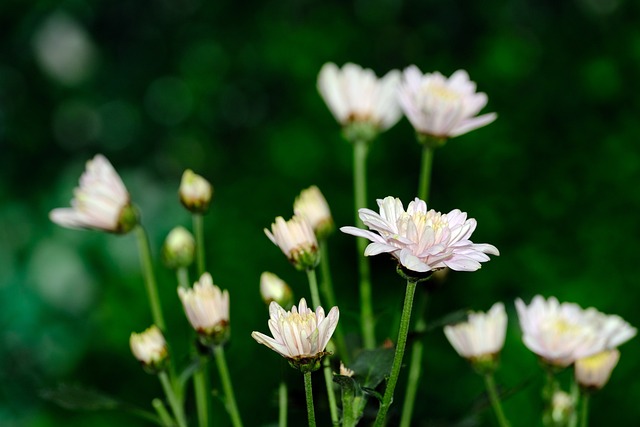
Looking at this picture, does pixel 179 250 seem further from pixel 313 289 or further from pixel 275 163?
pixel 275 163

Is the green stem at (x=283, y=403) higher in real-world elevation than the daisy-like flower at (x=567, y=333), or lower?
lower

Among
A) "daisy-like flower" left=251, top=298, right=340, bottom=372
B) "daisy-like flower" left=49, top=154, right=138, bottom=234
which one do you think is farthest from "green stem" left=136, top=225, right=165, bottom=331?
"daisy-like flower" left=251, top=298, right=340, bottom=372

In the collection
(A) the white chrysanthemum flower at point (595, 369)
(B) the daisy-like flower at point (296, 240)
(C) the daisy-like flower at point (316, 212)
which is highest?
(C) the daisy-like flower at point (316, 212)

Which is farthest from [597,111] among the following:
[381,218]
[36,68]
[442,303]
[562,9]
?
[36,68]

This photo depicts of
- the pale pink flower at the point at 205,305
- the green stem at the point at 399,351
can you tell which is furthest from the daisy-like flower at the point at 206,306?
the green stem at the point at 399,351

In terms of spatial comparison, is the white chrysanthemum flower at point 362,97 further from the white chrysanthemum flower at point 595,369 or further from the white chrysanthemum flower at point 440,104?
the white chrysanthemum flower at point 595,369

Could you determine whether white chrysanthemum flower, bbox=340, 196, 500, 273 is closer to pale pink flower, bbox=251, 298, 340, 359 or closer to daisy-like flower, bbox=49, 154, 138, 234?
pale pink flower, bbox=251, 298, 340, 359

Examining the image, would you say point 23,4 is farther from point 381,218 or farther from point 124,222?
point 381,218
